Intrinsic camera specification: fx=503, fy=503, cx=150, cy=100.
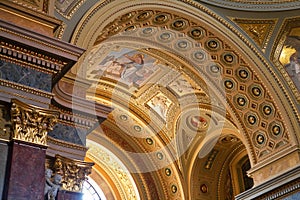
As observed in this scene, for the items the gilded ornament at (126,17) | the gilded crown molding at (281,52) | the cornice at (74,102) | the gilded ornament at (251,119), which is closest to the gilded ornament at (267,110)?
the gilded ornament at (251,119)

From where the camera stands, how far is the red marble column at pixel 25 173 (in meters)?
5.50

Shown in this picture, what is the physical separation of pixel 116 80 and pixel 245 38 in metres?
3.63

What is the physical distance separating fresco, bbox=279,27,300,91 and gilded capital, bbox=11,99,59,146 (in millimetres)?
6428

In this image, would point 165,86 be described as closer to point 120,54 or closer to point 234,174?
point 120,54

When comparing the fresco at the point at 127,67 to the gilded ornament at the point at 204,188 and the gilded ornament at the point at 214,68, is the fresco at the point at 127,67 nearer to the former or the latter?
the gilded ornament at the point at 214,68

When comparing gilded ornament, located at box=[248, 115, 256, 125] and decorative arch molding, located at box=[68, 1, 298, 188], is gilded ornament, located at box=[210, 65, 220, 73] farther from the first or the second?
gilded ornament, located at box=[248, 115, 256, 125]

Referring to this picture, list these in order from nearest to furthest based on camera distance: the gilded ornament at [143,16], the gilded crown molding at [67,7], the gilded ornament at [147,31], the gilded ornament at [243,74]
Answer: the gilded crown molding at [67,7], the gilded ornament at [143,16], the gilded ornament at [147,31], the gilded ornament at [243,74]

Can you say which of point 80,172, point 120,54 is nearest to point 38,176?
point 80,172

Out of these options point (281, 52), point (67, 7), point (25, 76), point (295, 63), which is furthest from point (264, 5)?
point (25, 76)

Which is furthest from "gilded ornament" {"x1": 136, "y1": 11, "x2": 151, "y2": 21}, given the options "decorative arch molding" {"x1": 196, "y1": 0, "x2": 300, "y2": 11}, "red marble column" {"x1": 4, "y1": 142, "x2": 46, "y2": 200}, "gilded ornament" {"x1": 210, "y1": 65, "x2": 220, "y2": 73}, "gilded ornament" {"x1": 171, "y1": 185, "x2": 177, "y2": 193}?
"gilded ornament" {"x1": 171, "y1": 185, "x2": 177, "y2": 193}

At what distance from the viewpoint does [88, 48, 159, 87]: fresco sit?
11617 millimetres

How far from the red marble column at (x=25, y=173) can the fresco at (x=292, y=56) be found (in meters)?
6.77

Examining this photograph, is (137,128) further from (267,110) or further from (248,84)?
(267,110)

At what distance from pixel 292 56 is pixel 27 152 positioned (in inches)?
280
